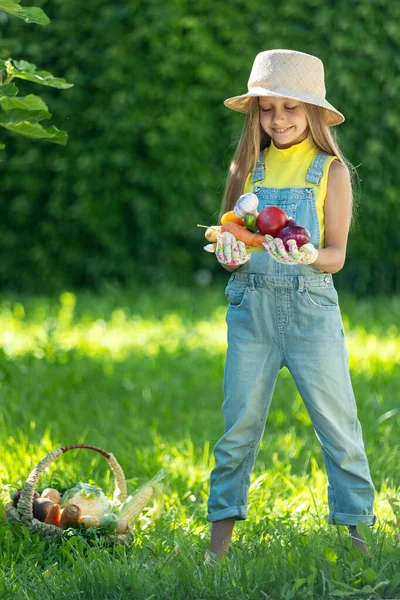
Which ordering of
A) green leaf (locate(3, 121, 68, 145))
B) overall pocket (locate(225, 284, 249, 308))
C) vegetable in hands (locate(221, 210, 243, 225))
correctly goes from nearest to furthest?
1. vegetable in hands (locate(221, 210, 243, 225))
2. overall pocket (locate(225, 284, 249, 308))
3. green leaf (locate(3, 121, 68, 145))

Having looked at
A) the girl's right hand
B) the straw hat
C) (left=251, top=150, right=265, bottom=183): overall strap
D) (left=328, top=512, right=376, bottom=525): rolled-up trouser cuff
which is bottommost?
(left=328, top=512, right=376, bottom=525): rolled-up trouser cuff

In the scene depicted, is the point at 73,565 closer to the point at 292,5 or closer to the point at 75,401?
the point at 75,401

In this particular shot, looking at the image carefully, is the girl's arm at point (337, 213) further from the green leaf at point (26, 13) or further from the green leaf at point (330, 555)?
the green leaf at point (26, 13)

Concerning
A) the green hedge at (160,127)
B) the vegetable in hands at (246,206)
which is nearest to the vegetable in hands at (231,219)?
the vegetable in hands at (246,206)

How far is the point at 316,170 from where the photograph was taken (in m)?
3.04

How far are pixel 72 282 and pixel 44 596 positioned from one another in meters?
6.34

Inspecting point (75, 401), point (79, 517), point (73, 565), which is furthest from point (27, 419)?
point (73, 565)

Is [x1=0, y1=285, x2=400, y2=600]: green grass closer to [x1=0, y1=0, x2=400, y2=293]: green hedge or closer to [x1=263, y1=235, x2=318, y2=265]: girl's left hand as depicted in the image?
[x1=0, y1=0, x2=400, y2=293]: green hedge

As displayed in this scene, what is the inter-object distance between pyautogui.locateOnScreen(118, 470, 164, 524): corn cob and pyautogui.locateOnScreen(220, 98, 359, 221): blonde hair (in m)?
0.88

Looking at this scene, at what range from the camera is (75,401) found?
5.31 metres

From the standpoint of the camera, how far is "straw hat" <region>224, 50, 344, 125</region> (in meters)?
3.03

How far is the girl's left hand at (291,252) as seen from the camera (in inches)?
109

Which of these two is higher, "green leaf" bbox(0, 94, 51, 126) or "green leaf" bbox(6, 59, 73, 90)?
"green leaf" bbox(6, 59, 73, 90)

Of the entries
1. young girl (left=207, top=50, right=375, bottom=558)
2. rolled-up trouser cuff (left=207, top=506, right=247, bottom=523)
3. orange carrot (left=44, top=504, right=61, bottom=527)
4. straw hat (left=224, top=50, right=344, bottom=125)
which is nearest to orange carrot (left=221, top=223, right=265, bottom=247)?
young girl (left=207, top=50, right=375, bottom=558)
